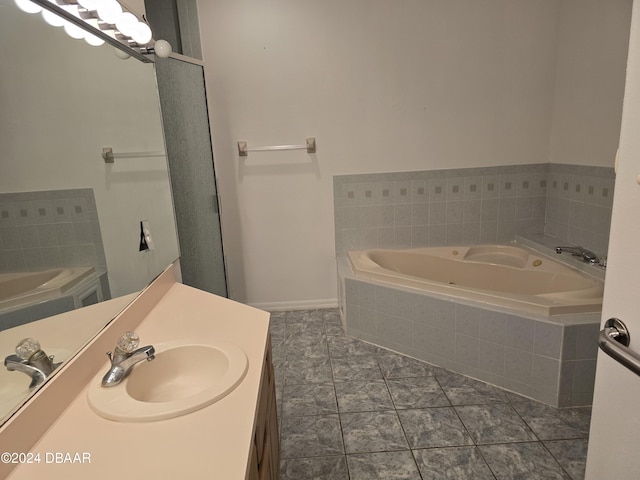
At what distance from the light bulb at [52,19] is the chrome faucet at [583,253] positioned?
2878 mm

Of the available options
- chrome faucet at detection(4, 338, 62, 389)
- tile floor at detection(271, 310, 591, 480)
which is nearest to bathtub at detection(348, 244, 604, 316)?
tile floor at detection(271, 310, 591, 480)

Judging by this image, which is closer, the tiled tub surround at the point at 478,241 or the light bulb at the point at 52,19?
the light bulb at the point at 52,19

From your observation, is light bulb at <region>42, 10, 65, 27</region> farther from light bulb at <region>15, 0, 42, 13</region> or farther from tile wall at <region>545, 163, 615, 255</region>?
tile wall at <region>545, 163, 615, 255</region>

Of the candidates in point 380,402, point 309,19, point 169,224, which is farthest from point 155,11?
point 380,402

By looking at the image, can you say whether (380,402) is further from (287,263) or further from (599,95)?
(599,95)

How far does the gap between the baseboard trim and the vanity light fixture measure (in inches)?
84.3

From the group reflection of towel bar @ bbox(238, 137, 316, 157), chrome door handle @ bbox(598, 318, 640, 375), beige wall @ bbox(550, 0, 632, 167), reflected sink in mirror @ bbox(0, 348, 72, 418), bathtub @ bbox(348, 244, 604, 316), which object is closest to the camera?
chrome door handle @ bbox(598, 318, 640, 375)

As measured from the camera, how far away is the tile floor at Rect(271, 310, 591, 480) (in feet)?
5.46

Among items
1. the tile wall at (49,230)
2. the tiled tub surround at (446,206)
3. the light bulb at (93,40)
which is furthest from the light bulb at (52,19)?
the tiled tub surround at (446,206)

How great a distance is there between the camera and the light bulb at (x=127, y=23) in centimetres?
144

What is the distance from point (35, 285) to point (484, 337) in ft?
6.85

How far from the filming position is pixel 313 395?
2.20m

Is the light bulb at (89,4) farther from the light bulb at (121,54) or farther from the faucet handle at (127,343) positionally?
the faucet handle at (127,343)

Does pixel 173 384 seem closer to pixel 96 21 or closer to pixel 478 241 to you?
pixel 96 21
